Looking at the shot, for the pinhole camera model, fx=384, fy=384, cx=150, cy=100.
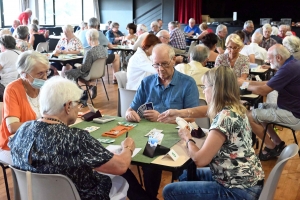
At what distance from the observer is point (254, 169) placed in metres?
2.18

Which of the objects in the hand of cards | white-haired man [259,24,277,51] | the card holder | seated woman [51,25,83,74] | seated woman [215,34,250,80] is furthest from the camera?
white-haired man [259,24,277,51]

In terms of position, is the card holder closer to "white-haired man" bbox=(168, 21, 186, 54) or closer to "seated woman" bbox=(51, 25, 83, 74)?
"seated woman" bbox=(51, 25, 83, 74)

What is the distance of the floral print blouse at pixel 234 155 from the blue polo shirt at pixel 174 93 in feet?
3.27

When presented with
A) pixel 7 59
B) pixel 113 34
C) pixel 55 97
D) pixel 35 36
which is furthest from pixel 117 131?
pixel 113 34

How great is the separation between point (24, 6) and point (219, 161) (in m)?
12.1

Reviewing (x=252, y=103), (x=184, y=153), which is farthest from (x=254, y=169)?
(x=252, y=103)

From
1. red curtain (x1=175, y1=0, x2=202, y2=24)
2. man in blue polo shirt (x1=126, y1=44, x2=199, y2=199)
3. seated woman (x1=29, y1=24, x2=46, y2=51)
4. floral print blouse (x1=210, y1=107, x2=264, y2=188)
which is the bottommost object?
floral print blouse (x1=210, y1=107, x2=264, y2=188)

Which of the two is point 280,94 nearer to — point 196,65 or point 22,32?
point 196,65

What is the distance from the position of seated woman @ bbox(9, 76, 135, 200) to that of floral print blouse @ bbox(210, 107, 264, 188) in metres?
0.56

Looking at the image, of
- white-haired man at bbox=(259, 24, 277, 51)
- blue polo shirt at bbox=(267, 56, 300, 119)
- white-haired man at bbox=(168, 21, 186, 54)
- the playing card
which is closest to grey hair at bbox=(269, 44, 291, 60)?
blue polo shirt at bbox=(267, 56, 300, 119)

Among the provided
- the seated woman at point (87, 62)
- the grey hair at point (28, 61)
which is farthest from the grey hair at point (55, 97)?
the seated woman at point (87, 62)

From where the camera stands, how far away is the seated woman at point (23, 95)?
2.74 m

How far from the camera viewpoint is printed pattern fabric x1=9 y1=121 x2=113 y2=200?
180 centimetres

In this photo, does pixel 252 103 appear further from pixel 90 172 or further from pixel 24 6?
pixel 24 6
